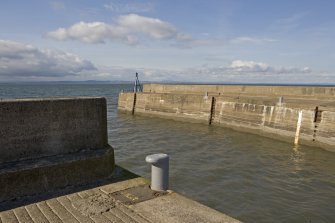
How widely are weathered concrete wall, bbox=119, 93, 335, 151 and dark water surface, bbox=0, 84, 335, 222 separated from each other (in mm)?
912

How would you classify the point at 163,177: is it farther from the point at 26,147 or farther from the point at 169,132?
the point at 169,132

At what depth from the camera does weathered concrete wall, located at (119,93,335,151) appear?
17.0 m

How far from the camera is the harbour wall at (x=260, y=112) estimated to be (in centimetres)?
1705

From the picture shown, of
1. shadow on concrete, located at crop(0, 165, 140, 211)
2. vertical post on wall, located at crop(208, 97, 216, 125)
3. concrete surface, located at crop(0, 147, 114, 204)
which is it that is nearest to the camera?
shadow on concrete, located at crop(0, 165, 140, 211)

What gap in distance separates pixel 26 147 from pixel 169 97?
2389 centimetres

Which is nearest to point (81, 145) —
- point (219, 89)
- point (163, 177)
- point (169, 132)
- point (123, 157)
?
point (163, 177)

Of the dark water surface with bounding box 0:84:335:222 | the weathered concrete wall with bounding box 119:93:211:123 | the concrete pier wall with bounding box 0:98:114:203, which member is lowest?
the dark water surface with bounding box 0:84:335:222

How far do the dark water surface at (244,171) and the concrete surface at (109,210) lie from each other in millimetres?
3549

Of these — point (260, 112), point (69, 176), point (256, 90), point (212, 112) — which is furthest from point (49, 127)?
point (256, 90)

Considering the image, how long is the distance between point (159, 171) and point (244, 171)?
7.41 meters

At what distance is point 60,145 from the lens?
6102 millimetres

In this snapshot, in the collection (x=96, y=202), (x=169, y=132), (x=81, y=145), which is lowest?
(x=169, y=132)

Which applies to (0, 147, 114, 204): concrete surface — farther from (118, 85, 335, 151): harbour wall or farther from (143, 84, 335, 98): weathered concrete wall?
(143, 84, 335, 98): weathered concrete wall

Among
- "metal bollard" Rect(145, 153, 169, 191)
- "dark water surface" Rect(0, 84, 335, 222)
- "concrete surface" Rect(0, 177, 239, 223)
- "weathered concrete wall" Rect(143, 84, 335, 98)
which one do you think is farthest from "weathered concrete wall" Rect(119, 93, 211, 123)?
"concrete surface" Rect(0, 177, 239, 223)
